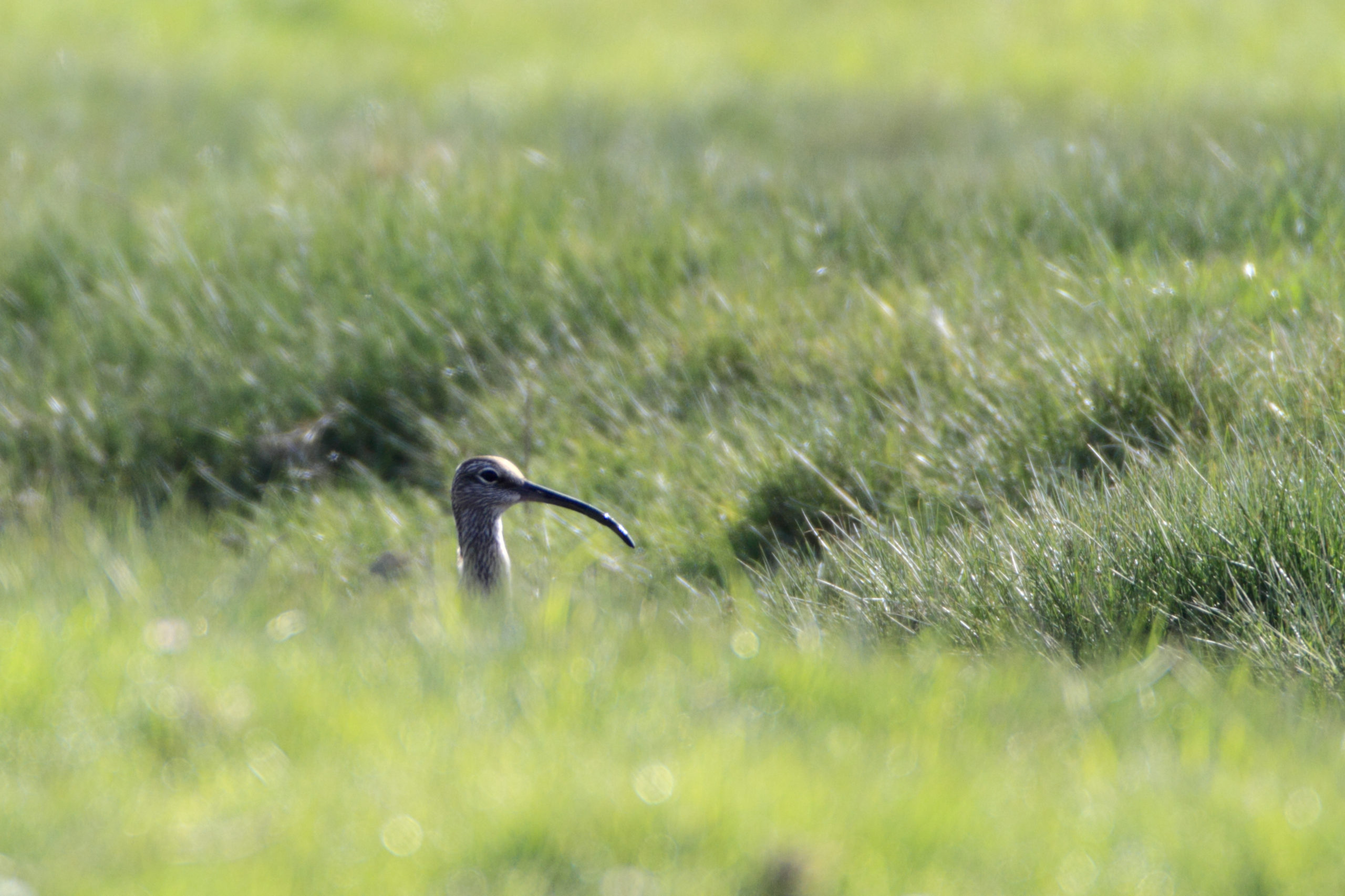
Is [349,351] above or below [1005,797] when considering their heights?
below

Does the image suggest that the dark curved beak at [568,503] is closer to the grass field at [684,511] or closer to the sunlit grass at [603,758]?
the grass field at [684,511]

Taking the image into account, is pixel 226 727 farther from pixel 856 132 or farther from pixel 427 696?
pixel 856 132

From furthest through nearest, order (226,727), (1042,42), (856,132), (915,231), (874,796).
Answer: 1. (1042,42)
2. (856,132)
3. (915,231)
4. (226,727)
5. (874,796)

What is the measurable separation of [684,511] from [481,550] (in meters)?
0.73

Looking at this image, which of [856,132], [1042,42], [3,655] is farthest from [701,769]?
[1042,42]

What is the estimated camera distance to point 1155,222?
6102 millimetres

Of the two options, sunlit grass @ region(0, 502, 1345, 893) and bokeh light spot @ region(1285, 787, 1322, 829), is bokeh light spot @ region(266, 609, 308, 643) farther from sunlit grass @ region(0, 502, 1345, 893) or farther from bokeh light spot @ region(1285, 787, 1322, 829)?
bokeh light spot @ region(1285, 787, 1322, 829)

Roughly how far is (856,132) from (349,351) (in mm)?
6901

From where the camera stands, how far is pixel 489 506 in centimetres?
478

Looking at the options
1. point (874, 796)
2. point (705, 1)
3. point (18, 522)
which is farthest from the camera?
point (705, 1)

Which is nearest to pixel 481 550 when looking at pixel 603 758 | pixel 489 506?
pixel 489 506

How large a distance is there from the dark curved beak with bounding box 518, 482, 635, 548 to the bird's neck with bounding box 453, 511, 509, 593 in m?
0.14

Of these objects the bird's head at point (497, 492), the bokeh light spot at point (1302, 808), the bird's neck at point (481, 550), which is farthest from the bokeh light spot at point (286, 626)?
the bokeh light spot at point (1302, 808)

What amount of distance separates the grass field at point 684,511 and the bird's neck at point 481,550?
177mm
